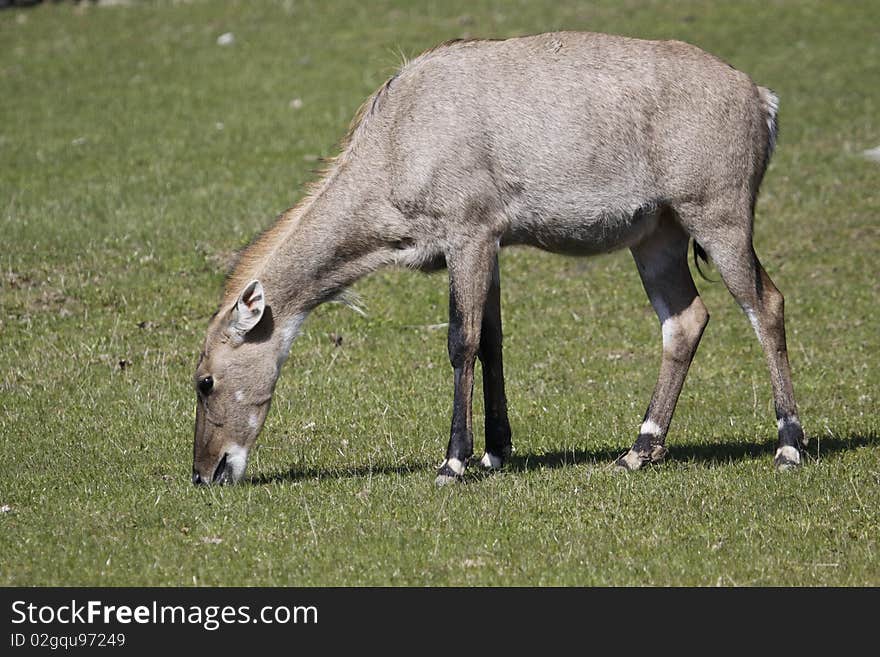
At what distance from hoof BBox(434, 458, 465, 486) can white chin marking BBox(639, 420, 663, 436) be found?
1.44 metres

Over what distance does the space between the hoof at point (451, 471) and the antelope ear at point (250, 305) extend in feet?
4.95

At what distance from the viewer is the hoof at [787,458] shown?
9.12 metres

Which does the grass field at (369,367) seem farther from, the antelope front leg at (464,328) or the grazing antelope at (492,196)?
the grazing antelope at (492,196)

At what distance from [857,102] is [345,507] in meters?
14.7

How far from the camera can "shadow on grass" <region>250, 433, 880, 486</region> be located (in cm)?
928

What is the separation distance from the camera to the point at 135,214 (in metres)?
16.3

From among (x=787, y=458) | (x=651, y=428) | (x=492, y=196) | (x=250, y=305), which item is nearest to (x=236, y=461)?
(x=250, y=305)

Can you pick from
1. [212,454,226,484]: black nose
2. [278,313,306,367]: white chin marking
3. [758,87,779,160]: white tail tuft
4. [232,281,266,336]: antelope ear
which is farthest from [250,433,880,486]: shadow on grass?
[758,87,779,160]: white tail tuft

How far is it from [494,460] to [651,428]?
43.5 inches

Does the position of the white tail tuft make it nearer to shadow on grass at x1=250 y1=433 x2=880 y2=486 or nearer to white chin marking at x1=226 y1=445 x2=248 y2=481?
shadow on grass at x1=250 y1=433 x2=880 y2=486

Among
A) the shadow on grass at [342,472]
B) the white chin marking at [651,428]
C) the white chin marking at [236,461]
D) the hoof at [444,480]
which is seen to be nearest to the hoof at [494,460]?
the shadow on grass at [342,472]

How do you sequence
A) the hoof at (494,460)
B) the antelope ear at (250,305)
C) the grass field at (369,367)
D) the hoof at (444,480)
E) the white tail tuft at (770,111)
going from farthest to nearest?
the white tail tuft at (770,111) < the hoof at (494,460) < the antelope ear at (250,305) < the hoof at (444,480) < the grass field at (369,367)

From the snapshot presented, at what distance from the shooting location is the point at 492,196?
901 cm

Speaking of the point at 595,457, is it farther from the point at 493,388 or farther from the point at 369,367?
the point at 369,367
